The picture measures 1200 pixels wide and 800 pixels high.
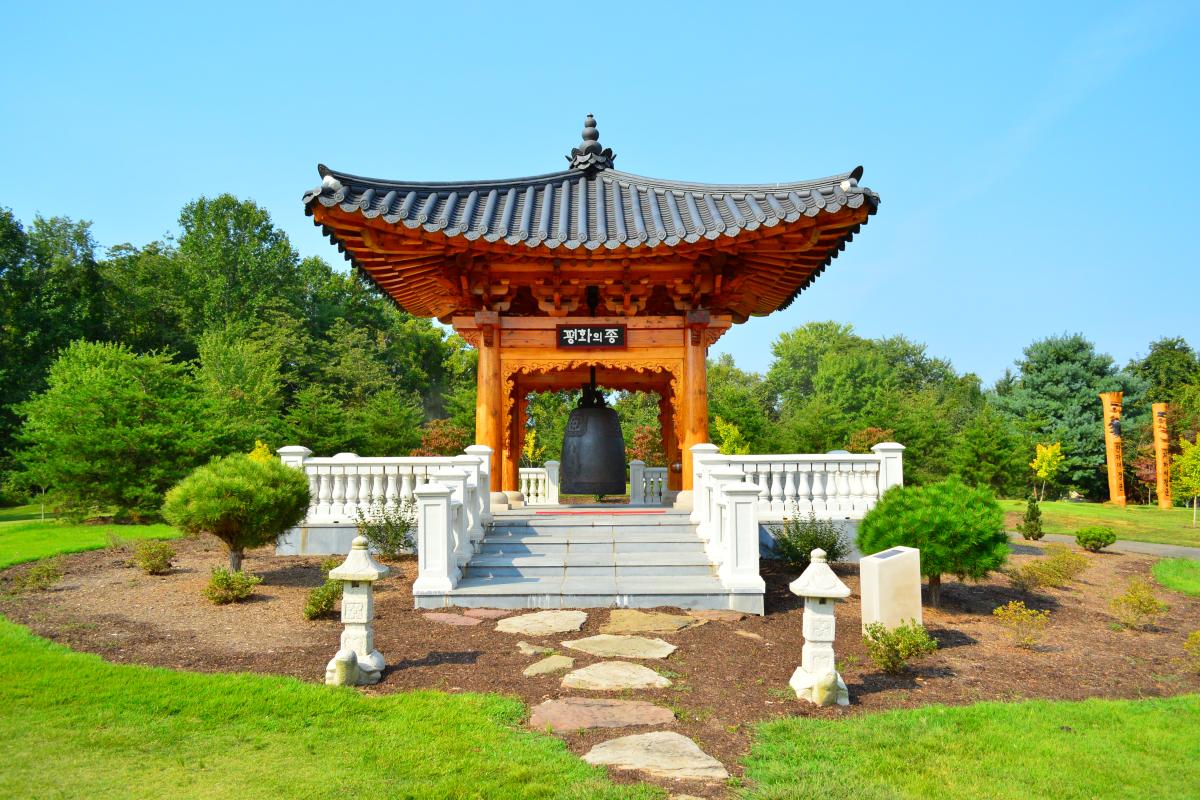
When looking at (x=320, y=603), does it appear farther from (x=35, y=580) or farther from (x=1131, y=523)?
(x=1131, y=523)

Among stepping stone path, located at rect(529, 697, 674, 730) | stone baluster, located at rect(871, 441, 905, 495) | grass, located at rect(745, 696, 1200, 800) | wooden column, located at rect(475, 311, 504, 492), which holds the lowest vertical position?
grass, located at rect(745, 696, 1200, 800)

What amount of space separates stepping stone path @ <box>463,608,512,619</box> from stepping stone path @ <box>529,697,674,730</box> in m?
2.22

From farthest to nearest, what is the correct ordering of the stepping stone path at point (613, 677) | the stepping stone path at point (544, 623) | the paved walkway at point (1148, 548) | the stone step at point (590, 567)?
the paved walkway at point (1148, 548) → the stone step at point (590, 567) → the stepping stone path at point (544, 623) → the stepping stone path at point (613, 677)

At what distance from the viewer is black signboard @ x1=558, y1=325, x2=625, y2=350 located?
10.3 meters

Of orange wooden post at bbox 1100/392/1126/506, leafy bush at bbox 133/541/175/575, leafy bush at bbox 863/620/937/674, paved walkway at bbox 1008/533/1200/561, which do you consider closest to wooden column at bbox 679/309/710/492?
leafy bush at bbox 863/620/937/674

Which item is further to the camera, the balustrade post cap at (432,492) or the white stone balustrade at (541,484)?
the white stone balustrade at (541,484)

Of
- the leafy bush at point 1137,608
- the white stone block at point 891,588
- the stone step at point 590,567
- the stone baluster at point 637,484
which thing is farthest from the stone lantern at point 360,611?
the stone baluster at point 637,484

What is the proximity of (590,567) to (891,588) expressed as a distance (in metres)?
3.14

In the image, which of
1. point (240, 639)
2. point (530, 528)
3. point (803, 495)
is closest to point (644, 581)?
point (530, 528)

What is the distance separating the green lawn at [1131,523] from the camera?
18094 millimetres

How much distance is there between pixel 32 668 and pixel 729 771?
4976 mm

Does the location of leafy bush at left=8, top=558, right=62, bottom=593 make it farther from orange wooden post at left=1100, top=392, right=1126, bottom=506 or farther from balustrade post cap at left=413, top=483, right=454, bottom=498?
orange wooden post at left=1100, top=392, right=1126, bottom=506

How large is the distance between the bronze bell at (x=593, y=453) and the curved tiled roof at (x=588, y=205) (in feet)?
8.18

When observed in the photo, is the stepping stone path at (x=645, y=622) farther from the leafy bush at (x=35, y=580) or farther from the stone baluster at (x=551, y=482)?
the stone baluster at (x=551, y=482)
